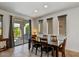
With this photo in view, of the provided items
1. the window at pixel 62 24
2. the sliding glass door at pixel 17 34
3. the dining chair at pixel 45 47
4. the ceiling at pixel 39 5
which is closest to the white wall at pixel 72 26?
the window at pixel 62 24

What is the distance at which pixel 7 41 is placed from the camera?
5.59m

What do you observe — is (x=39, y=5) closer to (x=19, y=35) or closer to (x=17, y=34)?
(x=17, y=34)

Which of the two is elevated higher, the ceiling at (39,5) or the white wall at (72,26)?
the ceiling at (39,5)

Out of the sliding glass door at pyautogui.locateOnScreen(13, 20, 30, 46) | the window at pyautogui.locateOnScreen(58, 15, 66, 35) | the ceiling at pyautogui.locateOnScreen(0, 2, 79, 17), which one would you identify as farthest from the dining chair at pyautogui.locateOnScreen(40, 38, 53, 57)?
the sliding glass door at pyautogui.locateOnScreen(13, 20, 30, 46)

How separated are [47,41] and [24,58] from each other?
109cm

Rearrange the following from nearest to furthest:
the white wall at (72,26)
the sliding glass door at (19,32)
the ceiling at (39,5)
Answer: the ceiling at (39,5) → the white wall at (72,26) → the sliding glass door at (19,32)

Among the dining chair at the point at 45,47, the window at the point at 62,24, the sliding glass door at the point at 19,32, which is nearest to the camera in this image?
the dining chair at the point at 45,47

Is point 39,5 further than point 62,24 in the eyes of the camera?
No

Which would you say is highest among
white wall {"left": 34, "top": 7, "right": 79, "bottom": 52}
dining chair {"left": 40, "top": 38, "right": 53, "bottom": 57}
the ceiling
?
the ceiling

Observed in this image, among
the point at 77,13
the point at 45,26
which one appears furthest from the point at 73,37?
the point at 45,26

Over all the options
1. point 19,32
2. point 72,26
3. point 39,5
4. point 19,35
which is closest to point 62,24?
point 72,26

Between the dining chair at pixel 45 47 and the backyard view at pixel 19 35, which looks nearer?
the dining chair at pixel 45 47

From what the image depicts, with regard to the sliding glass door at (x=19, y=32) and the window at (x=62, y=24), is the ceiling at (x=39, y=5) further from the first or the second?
the sliding glass door at (x=19, y=32)

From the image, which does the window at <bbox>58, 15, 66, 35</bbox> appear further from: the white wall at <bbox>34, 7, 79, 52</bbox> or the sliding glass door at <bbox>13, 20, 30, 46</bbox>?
the sliding glass door at <bbox>13, 20, 30, 46</bbox>
